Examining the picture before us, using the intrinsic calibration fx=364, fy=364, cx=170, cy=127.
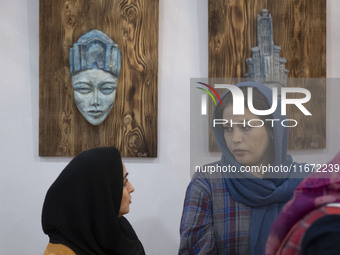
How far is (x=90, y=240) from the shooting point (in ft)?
4.23

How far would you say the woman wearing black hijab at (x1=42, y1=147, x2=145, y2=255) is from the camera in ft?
4.14

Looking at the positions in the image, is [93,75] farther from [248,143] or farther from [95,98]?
[248,143]

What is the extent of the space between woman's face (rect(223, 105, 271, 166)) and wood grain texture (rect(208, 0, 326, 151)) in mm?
635

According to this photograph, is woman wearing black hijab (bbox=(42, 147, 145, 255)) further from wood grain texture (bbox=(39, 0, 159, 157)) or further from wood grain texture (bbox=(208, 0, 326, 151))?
wood grain texture (bbox=(208, 0, 326, 151))

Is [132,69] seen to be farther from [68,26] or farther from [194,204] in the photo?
[194,204]

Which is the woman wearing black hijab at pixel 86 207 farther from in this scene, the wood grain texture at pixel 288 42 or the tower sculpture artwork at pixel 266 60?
the tower sculpture artwork at pixel 266 60

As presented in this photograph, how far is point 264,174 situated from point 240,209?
0.17 meters

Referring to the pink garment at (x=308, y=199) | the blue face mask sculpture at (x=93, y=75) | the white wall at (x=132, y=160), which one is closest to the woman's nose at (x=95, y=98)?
the blue face mask sculpture at (x=93, y=75)

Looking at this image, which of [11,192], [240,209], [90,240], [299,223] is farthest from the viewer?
[11,192]

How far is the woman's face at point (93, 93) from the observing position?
2.03 meters

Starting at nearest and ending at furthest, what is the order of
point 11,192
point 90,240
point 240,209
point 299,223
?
point 299,223 → point 90,240 → point 240,209 → point 11,192

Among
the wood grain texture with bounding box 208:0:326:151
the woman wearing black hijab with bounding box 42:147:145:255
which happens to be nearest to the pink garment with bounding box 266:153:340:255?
the woman wearing black hijab with bounding box 42:147:145:255

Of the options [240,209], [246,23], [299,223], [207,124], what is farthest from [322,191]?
[246,23]

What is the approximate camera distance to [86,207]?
4.21 ft
